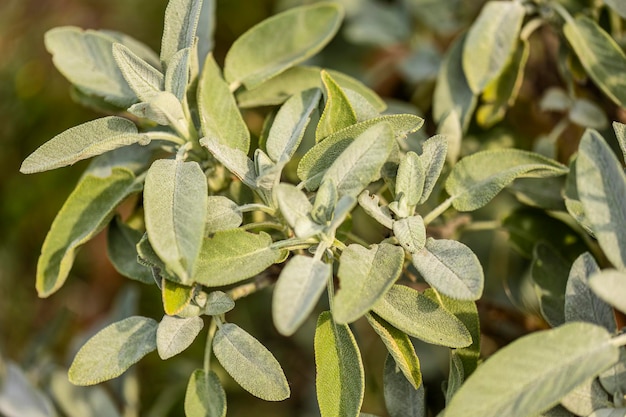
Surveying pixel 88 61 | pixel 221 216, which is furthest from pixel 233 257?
pixel 88 61

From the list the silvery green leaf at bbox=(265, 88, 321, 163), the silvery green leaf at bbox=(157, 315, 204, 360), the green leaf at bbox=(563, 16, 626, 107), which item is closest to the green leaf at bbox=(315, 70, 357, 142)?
the silvery green leaf at bbox=(265, 88, 321, 163)

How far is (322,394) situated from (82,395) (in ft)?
1.70

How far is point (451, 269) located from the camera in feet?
1.98

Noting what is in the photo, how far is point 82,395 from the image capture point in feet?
3.25

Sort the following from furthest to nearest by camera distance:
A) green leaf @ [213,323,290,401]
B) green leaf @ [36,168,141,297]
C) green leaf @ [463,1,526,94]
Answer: green leaf @ [463,1,526,94]
green leaf @ [36,168,141,297]
green leaf @ [213,323,290,401]

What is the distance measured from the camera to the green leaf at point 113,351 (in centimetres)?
66

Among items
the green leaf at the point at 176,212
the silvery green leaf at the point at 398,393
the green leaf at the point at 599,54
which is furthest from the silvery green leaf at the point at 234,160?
the green leaf at the point at 599,54

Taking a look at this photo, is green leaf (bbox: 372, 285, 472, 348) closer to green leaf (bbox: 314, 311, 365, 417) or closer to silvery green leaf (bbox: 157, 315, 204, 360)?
green leaf (bbox: 314, 311, 365, 417)

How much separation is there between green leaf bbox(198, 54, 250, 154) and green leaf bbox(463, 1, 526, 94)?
0.32 m

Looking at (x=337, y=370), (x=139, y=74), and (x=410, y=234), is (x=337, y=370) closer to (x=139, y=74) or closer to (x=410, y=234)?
(x=410, y=234)

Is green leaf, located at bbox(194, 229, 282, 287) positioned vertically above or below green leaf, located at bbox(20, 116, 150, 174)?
below

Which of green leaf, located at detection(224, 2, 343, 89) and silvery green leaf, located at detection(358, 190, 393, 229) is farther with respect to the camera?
green leaf, located at detection(224, 2, 343, 89)

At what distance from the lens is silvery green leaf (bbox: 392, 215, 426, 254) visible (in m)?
0.62

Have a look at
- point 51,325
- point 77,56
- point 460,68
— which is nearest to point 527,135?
point 460,68
